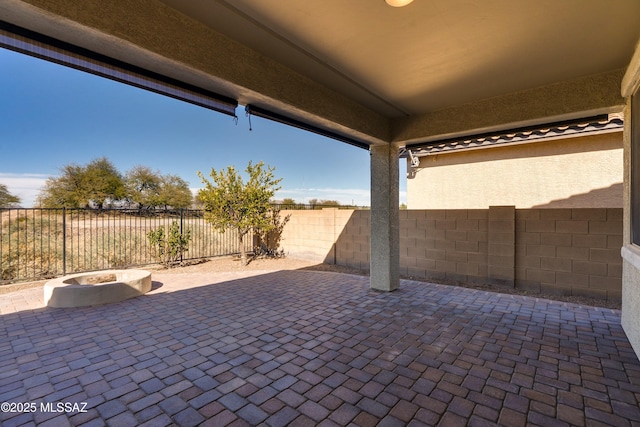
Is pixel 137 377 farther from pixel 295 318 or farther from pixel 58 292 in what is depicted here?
pixel 58 292

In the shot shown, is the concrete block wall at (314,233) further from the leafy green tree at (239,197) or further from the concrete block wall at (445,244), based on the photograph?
the concrete block wall at (445,244)

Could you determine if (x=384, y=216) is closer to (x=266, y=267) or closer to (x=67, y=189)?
(x=266, y=267)

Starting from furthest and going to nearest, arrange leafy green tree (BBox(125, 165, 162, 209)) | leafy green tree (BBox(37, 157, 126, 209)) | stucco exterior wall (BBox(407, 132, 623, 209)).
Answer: leafy green tree (BBox(125, 165, 162, 209)) < leafy green tree (BBox(37, 157, 126, 209)) < stucco exterior wall (BBox(407, 132, 623, 209))

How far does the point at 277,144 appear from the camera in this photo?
25.2m

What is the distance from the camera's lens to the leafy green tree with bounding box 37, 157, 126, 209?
73.7 feet

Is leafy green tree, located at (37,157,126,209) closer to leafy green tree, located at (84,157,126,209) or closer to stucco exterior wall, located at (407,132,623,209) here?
leafy green tree, located at (84,157,126,209)

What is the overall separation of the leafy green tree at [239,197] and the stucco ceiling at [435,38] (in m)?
5.05

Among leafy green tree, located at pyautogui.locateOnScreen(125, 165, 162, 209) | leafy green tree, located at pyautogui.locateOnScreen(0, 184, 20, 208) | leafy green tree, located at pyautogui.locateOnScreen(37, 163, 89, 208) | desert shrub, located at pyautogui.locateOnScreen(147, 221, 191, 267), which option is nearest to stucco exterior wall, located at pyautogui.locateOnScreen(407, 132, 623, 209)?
desert shrub, located at pyautogui.locateOnScreen(147, 221, 191, 267)

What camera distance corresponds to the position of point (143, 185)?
30969mm

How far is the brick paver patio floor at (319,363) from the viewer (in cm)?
208

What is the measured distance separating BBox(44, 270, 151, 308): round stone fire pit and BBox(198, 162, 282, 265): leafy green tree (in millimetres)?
2935

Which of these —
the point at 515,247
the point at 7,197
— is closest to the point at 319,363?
the point at 515,247

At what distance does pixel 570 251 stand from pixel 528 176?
3893 millimetres

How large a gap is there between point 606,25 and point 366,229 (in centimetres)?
545
